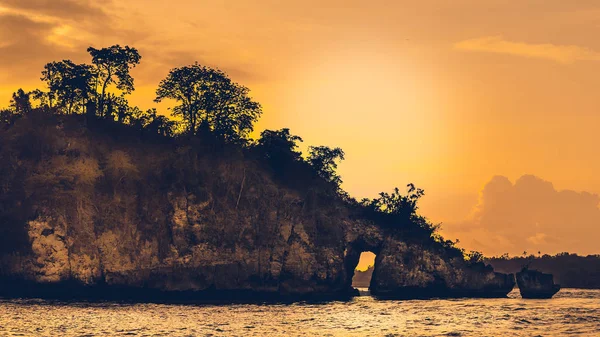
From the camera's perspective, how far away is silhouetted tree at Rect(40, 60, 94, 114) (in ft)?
394

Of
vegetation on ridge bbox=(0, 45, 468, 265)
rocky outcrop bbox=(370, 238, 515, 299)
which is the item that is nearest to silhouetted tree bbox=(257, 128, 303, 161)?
vegetation on ridge bbox=(0, 45, 468, 265)

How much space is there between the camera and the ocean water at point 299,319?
62000 mm

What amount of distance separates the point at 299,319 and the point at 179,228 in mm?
37907

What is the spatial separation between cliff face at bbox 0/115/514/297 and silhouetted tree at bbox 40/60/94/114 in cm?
1074

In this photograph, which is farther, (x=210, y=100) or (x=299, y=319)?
(x=210, y=100)

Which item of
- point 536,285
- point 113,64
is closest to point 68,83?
point 113,64

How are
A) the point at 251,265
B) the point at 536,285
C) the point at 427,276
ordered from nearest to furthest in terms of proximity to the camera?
the point at 251,265 → the point at 536,285 → the point at 427,276

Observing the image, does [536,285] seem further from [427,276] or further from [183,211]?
[183,211]

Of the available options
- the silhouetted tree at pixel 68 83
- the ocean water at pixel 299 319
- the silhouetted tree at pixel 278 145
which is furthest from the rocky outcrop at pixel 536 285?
the silhouetted tree at pixel 68 83

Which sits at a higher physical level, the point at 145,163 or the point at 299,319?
the point at 145,163

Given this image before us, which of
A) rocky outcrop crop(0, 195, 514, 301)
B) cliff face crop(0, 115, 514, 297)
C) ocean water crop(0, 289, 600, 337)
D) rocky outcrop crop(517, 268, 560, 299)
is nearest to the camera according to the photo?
ocean water crop(0, 289, 600, 337)

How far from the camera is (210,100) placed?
121 meters

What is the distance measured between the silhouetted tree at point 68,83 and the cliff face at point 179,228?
1074 centimetres

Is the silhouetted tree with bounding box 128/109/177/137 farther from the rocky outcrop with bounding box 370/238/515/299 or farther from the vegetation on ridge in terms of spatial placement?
the rocky outcrop with bounding box 370/238/515/299
